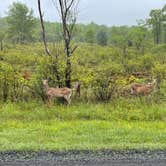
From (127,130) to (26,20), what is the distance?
46056 mm

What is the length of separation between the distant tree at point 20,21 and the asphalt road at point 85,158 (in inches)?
1808

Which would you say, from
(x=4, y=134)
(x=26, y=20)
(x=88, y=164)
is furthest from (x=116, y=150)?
(x=26, y=20)

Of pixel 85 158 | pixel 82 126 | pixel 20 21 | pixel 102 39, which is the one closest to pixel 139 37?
pixel 20 21

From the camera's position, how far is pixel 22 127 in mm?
10562

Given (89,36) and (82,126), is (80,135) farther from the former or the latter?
(89,36)

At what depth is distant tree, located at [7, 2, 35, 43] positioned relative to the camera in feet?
175

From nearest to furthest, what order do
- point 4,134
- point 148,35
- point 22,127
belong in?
point 4,134, point 22,127, point 148,35

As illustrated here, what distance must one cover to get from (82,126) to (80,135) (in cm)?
91

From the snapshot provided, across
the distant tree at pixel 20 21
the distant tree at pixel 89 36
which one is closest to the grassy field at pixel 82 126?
the distant tree at pixel 20 21

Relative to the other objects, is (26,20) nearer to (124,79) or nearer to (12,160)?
(124,79)

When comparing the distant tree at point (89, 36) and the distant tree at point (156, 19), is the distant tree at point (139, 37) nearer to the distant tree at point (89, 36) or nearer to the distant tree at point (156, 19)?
the distant tree at point (156, 19)

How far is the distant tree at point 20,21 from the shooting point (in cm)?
5328

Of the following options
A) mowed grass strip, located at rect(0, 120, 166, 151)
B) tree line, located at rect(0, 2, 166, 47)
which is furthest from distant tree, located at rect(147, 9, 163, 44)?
mowed grass strip, located at rect(0, 120, 166, 151)

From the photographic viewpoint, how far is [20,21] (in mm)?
54344
